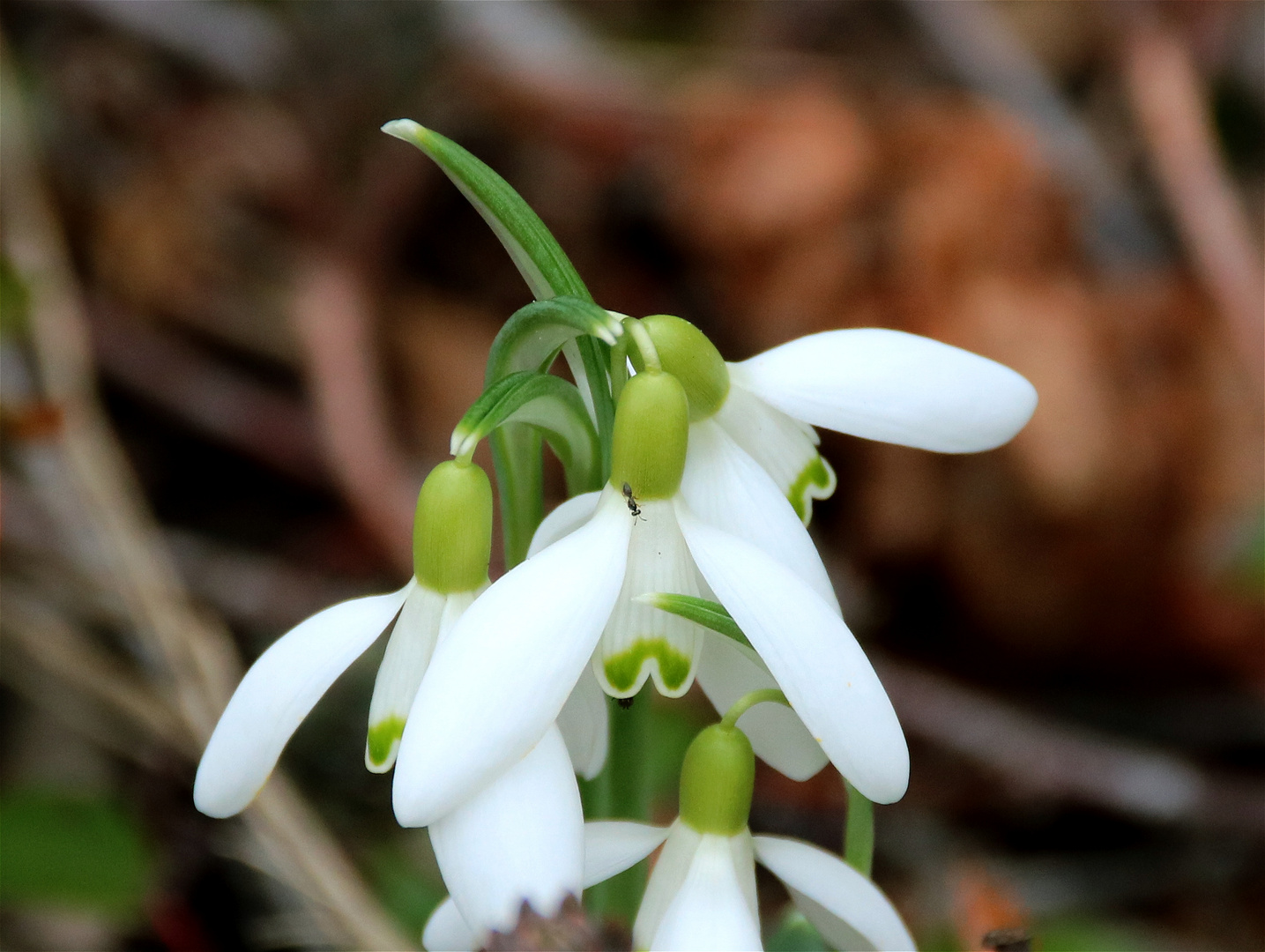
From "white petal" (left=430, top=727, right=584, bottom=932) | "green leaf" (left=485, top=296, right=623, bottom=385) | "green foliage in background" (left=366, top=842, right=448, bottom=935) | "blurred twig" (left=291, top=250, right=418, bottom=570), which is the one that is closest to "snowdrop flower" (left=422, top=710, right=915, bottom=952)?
"white petal" (left=430, top=727, right=584, bottom=932)

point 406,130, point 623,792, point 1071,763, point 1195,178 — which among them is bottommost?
point 623,792

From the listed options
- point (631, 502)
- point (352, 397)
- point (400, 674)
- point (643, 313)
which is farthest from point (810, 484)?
point (643, 313)

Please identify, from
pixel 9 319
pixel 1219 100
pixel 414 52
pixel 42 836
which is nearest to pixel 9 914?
pixel 42 836

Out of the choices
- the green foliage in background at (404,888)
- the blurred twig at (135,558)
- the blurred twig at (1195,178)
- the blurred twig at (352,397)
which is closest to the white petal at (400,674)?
the blurred twig at (135,558)

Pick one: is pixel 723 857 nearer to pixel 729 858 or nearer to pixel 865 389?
pixel 729 858

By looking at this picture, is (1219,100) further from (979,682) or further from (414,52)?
(414,52)

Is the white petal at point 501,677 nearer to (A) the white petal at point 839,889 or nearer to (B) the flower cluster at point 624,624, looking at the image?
(B) the flower cluster at point 624,624
